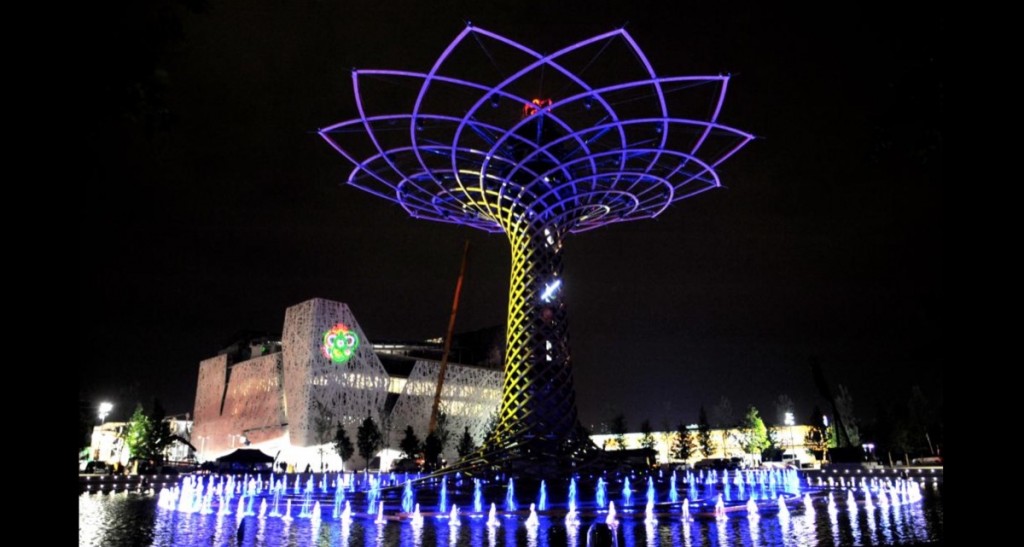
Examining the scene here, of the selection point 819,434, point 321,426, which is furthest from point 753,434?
point 321,426

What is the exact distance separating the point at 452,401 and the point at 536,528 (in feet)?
193

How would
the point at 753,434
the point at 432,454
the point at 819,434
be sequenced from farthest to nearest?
the point at 753,434 < the point at 819,434 < the point at 432,454

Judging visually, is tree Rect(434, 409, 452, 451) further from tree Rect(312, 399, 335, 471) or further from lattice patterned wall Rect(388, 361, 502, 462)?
tree Rect(312, 399, 335, 471)

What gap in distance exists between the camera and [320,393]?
56812 mm

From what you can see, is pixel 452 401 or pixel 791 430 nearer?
pixel 452 401

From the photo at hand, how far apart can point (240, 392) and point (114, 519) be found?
53.6 m

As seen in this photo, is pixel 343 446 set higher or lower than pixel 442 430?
lower

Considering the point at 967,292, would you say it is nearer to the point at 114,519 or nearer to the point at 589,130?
the point at 589,130

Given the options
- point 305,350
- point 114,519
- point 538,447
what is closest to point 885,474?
point 538,447

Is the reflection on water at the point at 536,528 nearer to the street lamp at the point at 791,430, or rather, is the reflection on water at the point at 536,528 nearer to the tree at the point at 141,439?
the tree at the point at 141,439

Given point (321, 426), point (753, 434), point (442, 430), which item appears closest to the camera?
point (321, 426)

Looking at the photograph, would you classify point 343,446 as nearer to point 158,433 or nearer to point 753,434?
point 158,433

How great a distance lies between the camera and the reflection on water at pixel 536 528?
1146 cm

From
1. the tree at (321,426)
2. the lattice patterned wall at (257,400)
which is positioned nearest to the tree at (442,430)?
the tree at (321,426)
